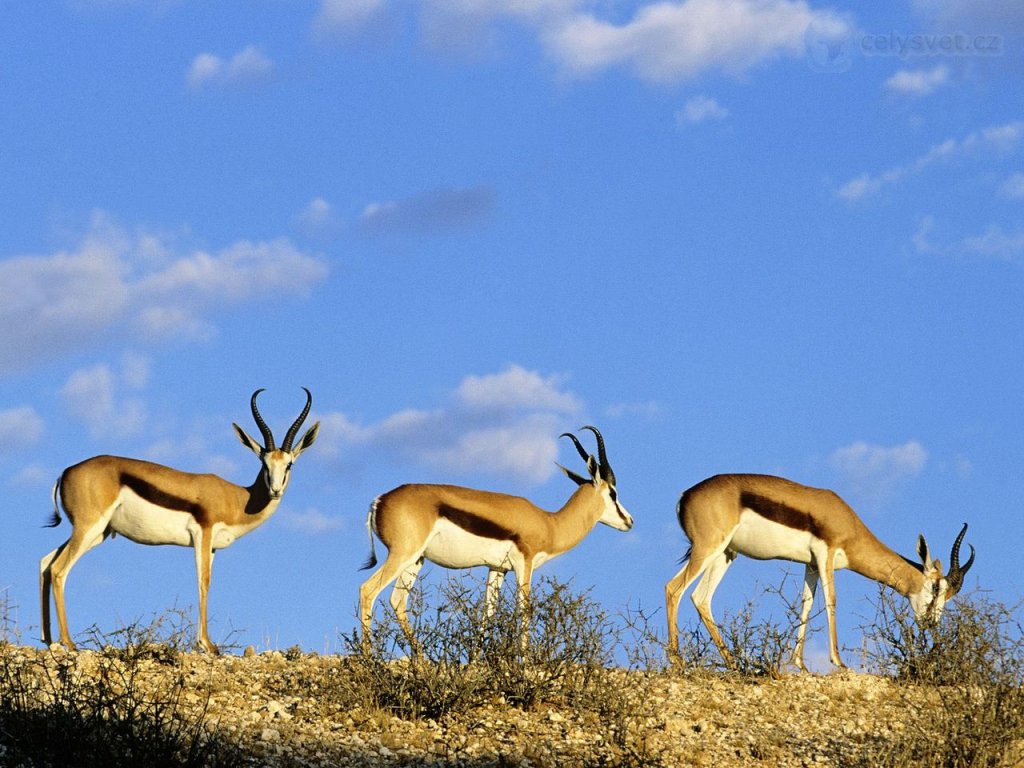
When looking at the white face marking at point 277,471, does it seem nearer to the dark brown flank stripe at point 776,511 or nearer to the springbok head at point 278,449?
the springbok head at point 278,449

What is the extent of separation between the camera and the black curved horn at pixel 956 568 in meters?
17.5

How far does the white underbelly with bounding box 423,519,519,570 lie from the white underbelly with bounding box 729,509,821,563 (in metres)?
2.80

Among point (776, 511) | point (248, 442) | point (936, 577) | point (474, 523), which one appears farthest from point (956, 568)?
point (248, 442)

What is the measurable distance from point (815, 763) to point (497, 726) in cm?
245

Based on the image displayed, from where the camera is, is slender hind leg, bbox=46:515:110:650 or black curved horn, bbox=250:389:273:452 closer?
slender hind leg, bbox=46:515:110:650

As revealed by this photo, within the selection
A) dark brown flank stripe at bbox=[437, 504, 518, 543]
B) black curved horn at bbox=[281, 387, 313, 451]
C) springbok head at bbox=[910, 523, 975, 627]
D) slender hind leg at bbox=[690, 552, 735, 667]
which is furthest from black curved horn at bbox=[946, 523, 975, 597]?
black curved horn at bbox=[281, 387, 313, 451]

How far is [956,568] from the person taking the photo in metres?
17.6

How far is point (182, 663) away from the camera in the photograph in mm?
11898

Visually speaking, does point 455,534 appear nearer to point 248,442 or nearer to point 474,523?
point 474,523

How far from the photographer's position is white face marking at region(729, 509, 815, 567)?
16.3 metres

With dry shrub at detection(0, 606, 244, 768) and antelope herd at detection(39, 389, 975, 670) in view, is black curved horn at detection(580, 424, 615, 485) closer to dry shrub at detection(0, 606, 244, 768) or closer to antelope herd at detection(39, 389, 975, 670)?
antelope herd at detection(39, 389, 975, 670)

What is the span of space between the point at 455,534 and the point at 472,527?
0.76ft

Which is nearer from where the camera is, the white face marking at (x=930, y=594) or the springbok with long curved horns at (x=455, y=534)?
the springbok with long curved horns at (x=455, y=534)

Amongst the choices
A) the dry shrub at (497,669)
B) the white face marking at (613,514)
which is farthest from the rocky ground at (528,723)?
the white face marking at (613,514)
